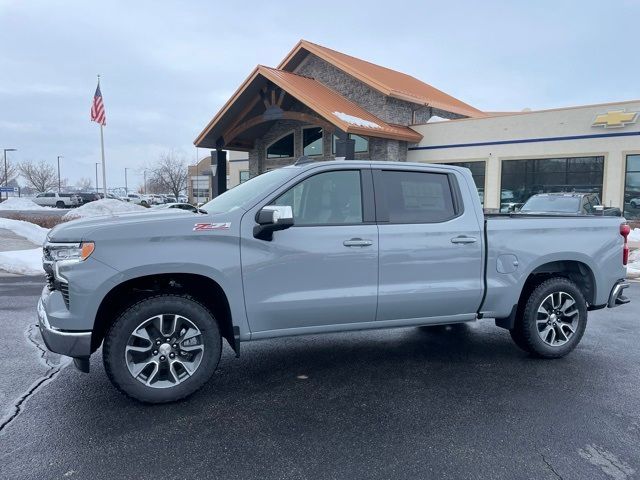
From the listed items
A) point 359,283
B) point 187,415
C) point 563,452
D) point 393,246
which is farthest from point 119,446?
point 563,452

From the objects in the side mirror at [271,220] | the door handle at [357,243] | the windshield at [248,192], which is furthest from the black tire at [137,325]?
the door handle at [357,243]

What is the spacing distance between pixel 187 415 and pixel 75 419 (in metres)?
0.78

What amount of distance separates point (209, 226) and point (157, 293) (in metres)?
0.67

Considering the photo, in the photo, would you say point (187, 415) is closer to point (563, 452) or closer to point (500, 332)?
point (563, 452)

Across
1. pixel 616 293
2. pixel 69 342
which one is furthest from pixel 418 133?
pixel 69 342

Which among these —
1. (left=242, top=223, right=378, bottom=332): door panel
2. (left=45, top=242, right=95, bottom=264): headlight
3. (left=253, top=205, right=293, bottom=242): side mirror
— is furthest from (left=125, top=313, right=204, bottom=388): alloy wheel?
(left=253, top=205, right=293, bottom=242): side mirror

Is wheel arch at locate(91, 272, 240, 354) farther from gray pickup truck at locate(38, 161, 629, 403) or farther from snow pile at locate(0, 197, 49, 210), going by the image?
snow pile at locate(0, 197, 49, 210)

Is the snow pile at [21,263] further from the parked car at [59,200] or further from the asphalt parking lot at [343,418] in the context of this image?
the parked car at [59,200]

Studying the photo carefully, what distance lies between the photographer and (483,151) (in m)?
22.0

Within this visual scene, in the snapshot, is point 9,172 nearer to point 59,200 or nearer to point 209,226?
point 59,200

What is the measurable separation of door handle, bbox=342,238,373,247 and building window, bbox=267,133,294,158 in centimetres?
2207

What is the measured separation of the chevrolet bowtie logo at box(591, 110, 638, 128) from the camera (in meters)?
18.5

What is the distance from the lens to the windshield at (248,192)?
4.18 metres

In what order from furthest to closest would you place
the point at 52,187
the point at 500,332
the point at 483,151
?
1. the point at 52,187
2. the point at 483,151
3. the point at 500,332
